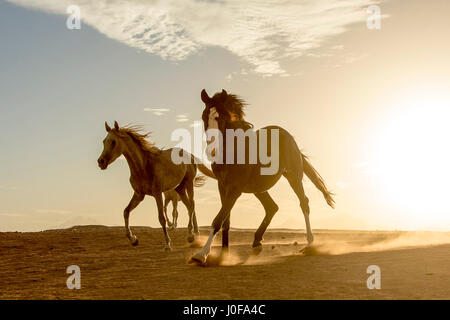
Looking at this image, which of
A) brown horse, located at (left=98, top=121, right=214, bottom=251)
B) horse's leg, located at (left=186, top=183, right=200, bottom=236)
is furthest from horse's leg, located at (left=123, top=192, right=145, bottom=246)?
horse's leg, located at (left=186, top=183, right=200, bottom=236)

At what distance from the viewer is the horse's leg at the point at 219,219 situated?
24.6 feet

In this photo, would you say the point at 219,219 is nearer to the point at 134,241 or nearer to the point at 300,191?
the point at 300,191

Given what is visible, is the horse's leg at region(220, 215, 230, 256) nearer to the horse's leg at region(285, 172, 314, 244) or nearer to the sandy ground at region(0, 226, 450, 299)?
the sandy ground at region(0, 226, 450, 299)

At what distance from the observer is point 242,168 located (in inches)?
323

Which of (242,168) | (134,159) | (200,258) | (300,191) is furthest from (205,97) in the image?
(134,159)

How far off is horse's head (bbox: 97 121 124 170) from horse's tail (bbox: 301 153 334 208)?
440 cm

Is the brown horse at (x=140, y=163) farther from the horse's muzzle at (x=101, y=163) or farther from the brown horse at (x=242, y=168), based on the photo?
the brown horse at (x=242, y=168)

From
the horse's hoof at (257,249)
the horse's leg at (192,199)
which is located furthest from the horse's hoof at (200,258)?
the horse's leg at (192,199)

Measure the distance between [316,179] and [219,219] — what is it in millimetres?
4110

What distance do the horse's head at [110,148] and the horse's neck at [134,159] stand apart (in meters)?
0.19

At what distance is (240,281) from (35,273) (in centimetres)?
426

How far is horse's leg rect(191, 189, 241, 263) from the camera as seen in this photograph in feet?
24.6

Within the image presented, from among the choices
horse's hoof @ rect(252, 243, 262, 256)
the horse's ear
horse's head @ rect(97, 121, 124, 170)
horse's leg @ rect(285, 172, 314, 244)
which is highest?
the horse's ear
